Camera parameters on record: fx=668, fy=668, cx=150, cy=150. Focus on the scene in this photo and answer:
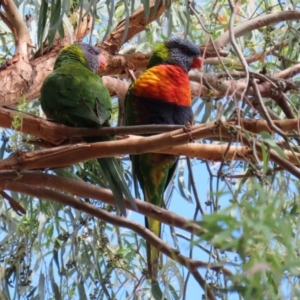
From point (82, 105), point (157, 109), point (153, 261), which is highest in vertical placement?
point (157, 109)

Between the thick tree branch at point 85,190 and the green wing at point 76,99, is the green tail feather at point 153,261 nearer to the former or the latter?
the thick tree branch at point 85,190

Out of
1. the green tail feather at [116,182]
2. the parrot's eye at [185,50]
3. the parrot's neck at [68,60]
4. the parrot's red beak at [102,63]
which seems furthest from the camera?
the parrot's eye at [185,50]

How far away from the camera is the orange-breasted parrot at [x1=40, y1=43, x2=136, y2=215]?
4.35 feet

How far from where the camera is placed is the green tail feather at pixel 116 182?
1264 millimetres

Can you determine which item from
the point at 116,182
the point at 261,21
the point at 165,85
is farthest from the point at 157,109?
the point at 116,182

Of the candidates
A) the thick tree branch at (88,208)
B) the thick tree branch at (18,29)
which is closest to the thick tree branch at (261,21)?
the thick tree branch at (18,29)

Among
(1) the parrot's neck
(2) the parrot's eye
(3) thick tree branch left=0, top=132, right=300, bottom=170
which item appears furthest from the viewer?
(2) the parrot's eye

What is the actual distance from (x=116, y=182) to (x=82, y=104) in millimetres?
190

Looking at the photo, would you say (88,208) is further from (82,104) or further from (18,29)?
(18,29)

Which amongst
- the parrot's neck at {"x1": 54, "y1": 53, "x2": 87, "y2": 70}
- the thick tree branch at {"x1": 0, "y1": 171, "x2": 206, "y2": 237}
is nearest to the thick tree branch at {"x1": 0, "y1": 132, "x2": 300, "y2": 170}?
the thick tree branch at {"x1": 0, "y1": 171, "x2": 206, "y2": 237}

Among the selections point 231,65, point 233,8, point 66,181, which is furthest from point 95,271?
point 233,8

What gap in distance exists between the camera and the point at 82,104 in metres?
1.39

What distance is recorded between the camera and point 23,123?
1202mm

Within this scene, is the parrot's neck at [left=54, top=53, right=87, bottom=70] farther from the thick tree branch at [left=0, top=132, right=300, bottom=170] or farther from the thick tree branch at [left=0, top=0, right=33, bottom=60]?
the thick tree branch at [left=0, top=132, right=300, bottom=170]
